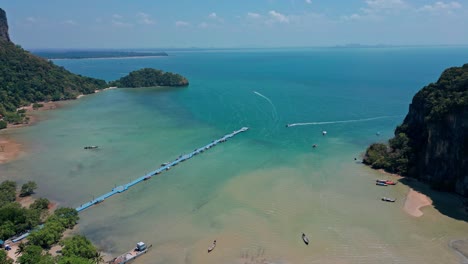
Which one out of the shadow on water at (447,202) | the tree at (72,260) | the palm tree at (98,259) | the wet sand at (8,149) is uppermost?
the tree at (72,260)

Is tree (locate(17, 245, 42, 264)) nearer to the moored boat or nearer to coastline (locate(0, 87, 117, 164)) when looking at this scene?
the moored boat

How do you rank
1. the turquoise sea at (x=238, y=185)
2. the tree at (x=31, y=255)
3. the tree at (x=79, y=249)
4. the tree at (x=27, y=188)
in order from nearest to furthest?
1. the tree at (x=31, y=255)
2. the tree at (x=79, y=249)
3. the turquoise sea at (x=238, y=185)
4. the tree at (x=27, y=188)

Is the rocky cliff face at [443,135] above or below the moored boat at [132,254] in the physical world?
above

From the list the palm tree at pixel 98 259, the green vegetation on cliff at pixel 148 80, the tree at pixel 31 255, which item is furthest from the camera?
the green vegetation on cliff at pixel 148 80

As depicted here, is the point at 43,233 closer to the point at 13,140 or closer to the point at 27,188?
the point at 27,188

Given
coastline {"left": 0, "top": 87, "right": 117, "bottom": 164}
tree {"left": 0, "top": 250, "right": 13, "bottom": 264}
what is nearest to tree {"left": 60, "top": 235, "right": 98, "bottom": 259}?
tree {"left": 0, "top": 250, "right": 13, "bottom": 264}

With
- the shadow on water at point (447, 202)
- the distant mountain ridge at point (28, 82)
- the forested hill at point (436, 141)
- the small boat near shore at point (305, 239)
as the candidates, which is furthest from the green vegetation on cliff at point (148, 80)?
the small boat near shore at point (305, 239)

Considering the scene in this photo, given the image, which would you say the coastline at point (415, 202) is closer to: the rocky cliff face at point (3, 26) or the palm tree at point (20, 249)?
the palm tree at point (20, 249)

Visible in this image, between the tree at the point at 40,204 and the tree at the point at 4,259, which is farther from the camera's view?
the tree at the point at 40,204
